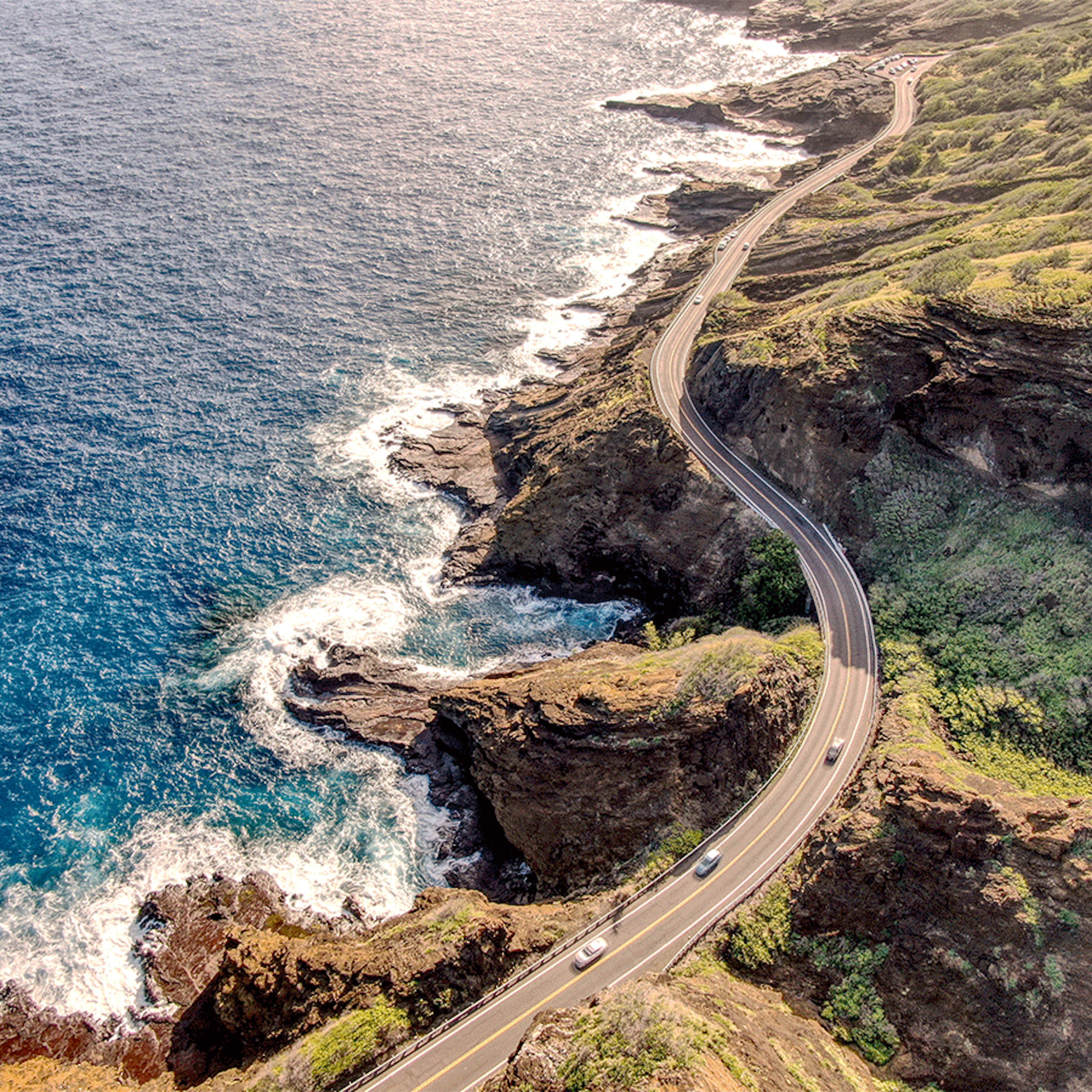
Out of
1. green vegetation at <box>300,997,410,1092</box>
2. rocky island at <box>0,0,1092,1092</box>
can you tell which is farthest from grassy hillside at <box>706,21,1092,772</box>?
green vegetation at <box>300,997,410,1092</box>

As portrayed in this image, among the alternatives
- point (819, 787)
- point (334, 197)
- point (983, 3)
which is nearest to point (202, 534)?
point (819, 787)

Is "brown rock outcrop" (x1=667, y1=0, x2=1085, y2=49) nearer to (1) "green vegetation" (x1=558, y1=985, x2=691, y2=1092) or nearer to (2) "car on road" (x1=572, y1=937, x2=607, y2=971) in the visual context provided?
(2) "car on road" (x1=572, y1=937, x2=607, y2=971)

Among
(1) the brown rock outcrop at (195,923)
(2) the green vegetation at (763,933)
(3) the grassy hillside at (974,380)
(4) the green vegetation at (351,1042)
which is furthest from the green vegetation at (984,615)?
(1) the brown rock outcrop at (195,923)

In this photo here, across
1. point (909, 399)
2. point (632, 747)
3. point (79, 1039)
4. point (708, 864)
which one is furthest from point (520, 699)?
point (909, 399)

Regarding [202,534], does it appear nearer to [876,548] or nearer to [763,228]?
[876,548]

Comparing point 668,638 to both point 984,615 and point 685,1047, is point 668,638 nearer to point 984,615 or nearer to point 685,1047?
point 984,615
